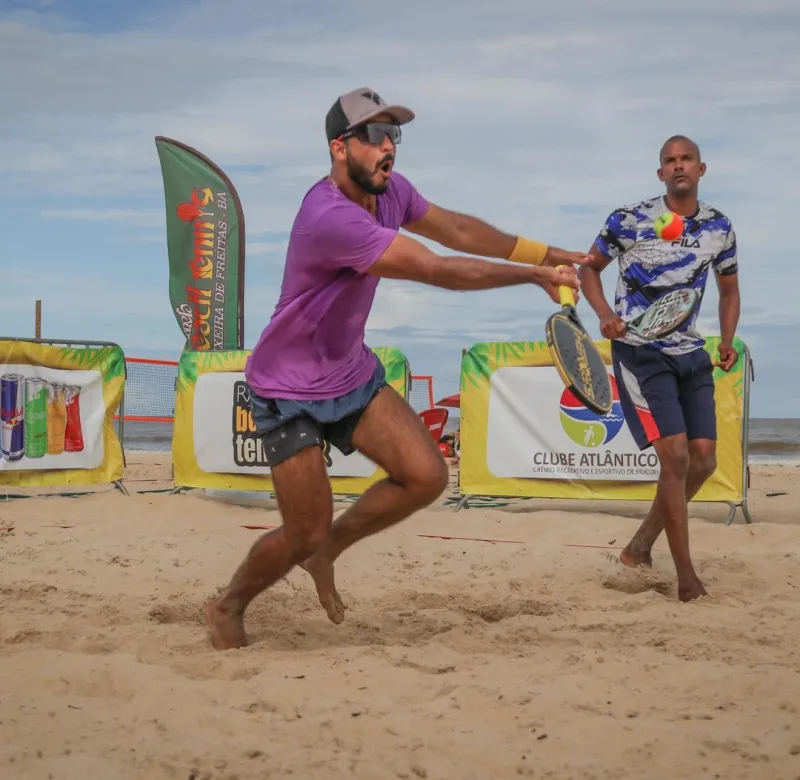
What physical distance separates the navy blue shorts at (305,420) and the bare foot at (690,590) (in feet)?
6.57

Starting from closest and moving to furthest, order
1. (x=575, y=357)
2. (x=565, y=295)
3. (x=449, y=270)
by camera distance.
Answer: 1. (x=449, y=270)
2. (x=565, y=295)
3. (x=575, y=357)

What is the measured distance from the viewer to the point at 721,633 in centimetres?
416

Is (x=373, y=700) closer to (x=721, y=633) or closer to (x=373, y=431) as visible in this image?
(x=373, y=431)

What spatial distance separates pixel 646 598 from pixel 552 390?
Result: 405 cm

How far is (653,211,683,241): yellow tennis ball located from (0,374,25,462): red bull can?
6597 mm

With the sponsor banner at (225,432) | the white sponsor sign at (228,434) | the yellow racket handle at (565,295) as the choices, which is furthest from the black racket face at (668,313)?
the white sponsor sign at (228,434)

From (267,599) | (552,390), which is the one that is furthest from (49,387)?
(267,599)

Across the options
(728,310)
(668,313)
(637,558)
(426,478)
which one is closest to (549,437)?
(637,558)

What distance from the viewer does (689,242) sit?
5340mm

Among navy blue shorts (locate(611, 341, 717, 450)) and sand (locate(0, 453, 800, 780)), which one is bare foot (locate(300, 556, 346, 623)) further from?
navy blue shorts (locate(611, 341, 717, 450))

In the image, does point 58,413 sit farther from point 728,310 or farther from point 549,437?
point 728,310

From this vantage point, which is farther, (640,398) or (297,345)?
(640,398)

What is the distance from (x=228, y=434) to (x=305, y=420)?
19.5 feet

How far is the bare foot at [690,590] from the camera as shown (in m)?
4.99
